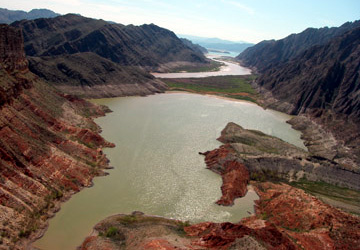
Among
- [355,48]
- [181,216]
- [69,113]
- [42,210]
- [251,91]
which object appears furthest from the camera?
[251,91]

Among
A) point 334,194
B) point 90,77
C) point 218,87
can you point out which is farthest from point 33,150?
point 218,87

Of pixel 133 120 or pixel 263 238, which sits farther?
pixel 133 120

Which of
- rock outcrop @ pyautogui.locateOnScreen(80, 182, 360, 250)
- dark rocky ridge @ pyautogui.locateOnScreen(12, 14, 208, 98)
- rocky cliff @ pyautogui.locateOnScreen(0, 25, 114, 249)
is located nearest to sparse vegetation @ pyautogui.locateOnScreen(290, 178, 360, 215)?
rock outcrop @ pyautogui.locateOnScreen(80, 182, 360, 250)

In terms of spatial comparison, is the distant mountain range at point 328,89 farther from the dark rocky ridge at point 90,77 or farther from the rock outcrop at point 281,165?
the dark rocky ridge at point 90,77

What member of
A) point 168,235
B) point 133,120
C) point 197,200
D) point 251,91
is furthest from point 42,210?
point 251,91

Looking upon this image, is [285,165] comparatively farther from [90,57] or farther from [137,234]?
[90,57]

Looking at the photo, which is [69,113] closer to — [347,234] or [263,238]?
[263,238]

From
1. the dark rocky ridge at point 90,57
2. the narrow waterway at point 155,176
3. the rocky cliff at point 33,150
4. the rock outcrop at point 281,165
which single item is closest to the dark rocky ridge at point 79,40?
the dark rocky ridge at point 90,57
